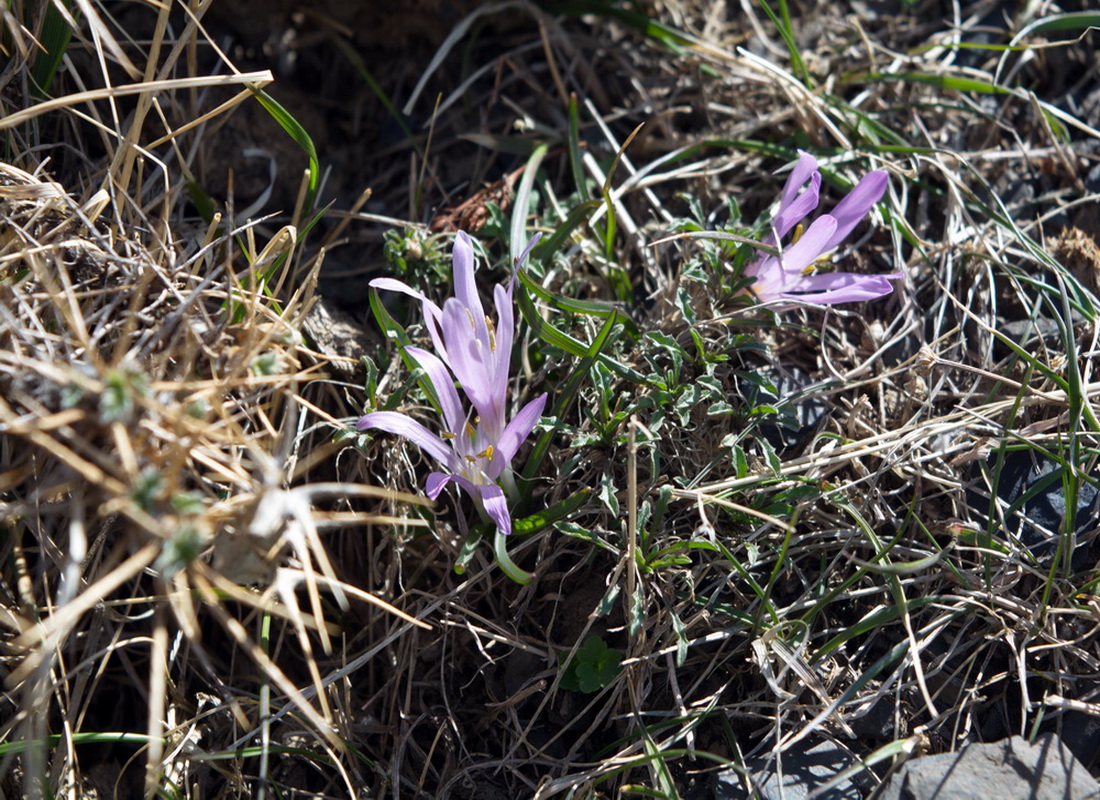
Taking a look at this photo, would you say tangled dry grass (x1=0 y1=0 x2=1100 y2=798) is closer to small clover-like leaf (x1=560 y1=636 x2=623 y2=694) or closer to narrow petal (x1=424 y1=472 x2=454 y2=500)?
small clover-like leaf (x1=560 y1=636 x2=623 y2=694)

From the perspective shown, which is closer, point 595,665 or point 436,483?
point 436,483

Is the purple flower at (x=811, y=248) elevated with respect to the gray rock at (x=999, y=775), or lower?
elevated

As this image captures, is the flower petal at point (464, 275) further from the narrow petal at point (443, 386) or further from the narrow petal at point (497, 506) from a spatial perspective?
the narrow petal at point (497, 506)

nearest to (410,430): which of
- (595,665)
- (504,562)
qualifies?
(504,562)

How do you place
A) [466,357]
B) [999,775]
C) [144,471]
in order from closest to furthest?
[144,471] → [999,775] → [466,357]

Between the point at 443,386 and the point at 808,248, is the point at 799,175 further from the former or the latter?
the point at 443,386

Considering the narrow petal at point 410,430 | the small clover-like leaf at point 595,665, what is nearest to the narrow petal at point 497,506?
the narrow petal at point 410,430
